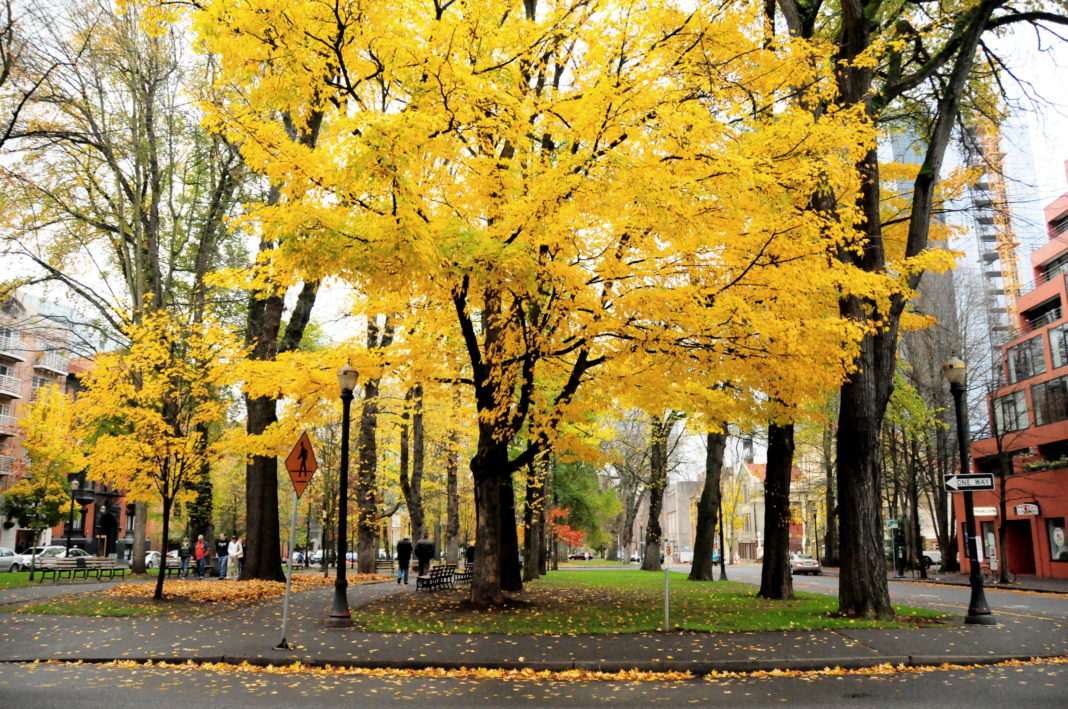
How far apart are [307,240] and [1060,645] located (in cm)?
1229

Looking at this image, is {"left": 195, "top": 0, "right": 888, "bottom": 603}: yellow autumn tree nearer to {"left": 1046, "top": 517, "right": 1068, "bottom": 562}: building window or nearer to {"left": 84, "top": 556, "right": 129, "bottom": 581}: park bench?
{"left": 84, "top": 556, "right": 129, "bottom": 581}: park bench

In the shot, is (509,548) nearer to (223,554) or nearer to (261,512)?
(261,512)

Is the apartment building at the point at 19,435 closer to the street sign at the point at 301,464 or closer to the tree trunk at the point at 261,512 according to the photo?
the tree trunk at the point at 261,512

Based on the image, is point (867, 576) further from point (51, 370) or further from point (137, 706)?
point (51, 370)

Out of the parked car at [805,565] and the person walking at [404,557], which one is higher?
the person walking at [404,557]

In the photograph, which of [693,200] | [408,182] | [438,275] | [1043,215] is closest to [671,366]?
[693,200]

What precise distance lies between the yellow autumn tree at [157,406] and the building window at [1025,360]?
39.9 m

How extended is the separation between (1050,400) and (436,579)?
1336 inches

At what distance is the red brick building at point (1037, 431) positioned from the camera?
37.1m

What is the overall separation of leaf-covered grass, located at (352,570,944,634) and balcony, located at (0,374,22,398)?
174 feet

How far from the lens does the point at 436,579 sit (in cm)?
2088

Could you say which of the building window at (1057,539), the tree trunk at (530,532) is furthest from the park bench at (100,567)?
the building window at (1057,539)

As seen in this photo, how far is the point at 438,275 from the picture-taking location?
11.4 metres

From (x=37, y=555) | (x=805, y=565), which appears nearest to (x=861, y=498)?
(x=805, y=565)
